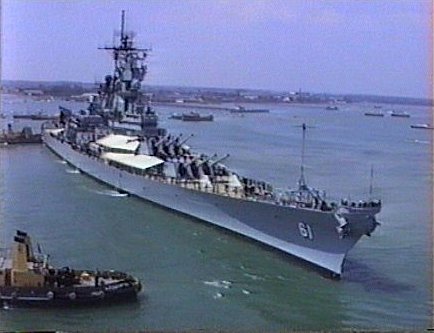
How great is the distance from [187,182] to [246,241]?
2.61 ft

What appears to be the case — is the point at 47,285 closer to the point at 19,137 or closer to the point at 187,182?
the point at 187,182

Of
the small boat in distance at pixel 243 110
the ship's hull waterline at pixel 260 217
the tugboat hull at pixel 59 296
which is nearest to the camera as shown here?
the tugboat hull at pixel 59 296

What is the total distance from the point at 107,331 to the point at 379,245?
203 centimetres

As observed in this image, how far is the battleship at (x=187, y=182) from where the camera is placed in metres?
4.67

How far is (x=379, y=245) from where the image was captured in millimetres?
5012

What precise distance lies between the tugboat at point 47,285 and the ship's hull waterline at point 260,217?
1.15 meters

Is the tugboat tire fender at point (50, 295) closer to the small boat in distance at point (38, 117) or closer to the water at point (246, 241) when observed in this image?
the water at point (246, 241)

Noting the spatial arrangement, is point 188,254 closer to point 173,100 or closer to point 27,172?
point 173,100

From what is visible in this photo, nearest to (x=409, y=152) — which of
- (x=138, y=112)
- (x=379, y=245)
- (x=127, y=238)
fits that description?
(x=379, y=245)

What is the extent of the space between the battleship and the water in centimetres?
10

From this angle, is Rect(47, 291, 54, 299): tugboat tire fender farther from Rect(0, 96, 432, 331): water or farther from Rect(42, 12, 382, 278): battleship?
Rect(42, 12, 382, 278): battleship

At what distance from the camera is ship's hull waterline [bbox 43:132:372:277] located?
4633 millimetres

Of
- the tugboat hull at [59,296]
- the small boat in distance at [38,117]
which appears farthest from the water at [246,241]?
the small boat in distance at [38,117]

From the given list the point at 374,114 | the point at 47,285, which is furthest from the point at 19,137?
the point at 47,285
